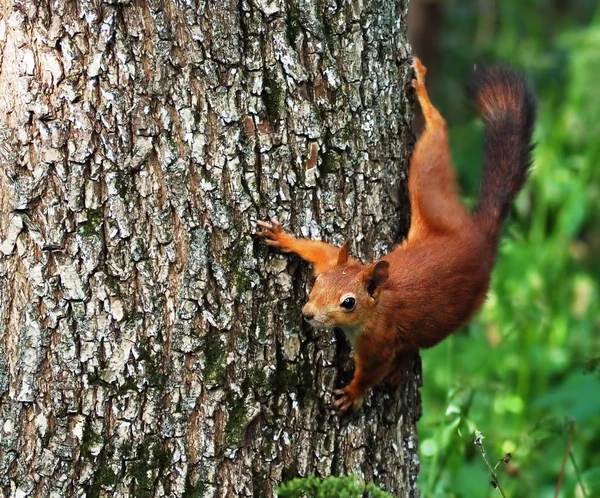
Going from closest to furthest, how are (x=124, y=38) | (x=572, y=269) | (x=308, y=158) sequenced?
(x=124, y=38) → (x=308, y=158) → (x=572, y=269)

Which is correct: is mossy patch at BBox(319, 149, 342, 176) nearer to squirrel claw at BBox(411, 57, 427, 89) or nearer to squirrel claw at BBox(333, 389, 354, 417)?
squirrel claw at BBox(411, 57, 427, 89)

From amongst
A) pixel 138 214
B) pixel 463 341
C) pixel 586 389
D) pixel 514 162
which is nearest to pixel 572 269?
pixel 463 341

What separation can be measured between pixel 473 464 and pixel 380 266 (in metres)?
1.31

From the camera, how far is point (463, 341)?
3969 mm

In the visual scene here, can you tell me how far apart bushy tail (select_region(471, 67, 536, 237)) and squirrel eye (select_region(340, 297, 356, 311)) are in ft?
2.06

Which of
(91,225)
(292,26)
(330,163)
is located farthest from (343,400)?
(292,26)

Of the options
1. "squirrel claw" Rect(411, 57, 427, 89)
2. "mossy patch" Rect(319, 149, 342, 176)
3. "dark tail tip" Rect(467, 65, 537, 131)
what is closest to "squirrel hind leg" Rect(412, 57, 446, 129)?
"squirrel claw" Rect(411, 57, 427, 89)

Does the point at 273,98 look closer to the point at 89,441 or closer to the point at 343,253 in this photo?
the point at 343,253

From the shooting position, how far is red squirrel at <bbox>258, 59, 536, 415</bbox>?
6.48ft

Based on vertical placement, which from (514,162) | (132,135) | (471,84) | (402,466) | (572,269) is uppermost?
(572,269)

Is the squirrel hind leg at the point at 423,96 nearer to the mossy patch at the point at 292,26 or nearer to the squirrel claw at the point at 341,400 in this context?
the mossy patch at the point at 292,26

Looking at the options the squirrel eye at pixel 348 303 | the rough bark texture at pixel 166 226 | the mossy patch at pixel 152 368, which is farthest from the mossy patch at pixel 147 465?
the squirrel eye at pixel 348 303

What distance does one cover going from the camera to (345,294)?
2.00m

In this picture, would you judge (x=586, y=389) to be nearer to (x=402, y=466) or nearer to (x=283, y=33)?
(x=402, y=466)
